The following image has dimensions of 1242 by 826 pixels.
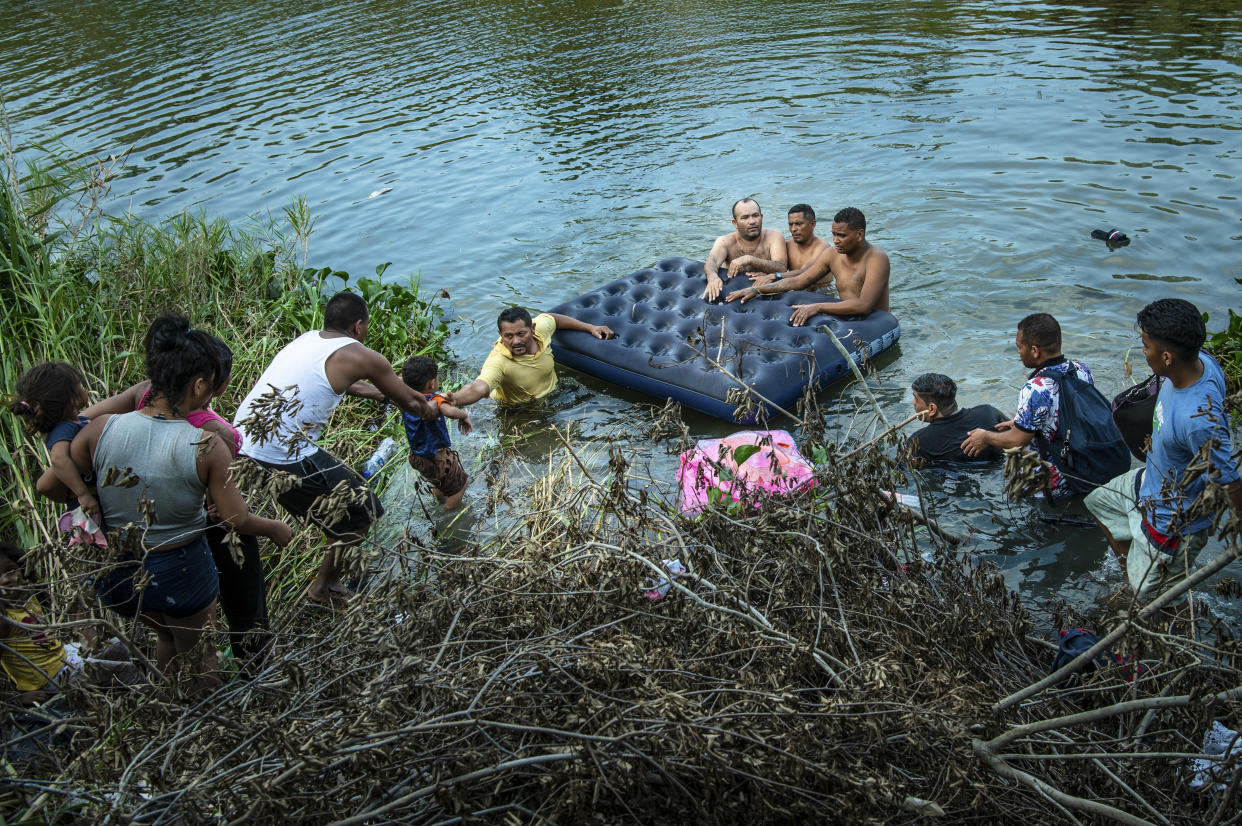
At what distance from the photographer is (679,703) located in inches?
105

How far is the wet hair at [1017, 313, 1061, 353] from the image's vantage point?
5.27m

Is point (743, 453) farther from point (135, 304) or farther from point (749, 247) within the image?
point (135, 304)

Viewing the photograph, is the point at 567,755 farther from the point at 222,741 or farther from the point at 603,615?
the point at 222,741

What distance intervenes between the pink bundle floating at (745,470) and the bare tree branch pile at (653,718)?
0.51 m

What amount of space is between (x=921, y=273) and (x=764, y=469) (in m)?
4.44

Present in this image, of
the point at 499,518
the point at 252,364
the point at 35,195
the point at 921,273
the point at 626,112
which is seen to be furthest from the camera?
the point at 626,112

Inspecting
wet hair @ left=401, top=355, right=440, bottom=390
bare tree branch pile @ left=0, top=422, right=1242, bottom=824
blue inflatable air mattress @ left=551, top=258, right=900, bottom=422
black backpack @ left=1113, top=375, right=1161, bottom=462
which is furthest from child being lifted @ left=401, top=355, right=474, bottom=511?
black backpack @ left=1113, top=375, right=1161, bottom=462

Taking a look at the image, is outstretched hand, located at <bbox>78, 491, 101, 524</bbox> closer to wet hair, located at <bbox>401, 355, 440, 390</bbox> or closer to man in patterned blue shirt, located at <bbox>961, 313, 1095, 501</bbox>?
wet hair, located at <bbox>401, 355, 440, 390</bbox>

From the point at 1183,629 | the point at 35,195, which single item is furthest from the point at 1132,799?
the point at 35,195

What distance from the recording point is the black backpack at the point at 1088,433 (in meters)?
5.25

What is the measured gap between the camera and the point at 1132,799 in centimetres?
307

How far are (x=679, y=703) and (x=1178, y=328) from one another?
306 centimetres

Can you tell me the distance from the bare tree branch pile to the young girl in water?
1.20 m

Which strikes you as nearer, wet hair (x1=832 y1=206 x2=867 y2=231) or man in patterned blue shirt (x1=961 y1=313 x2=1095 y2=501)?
man in patterned blue shirt (x1=961 y1=313 x2=1095 y2=501)
